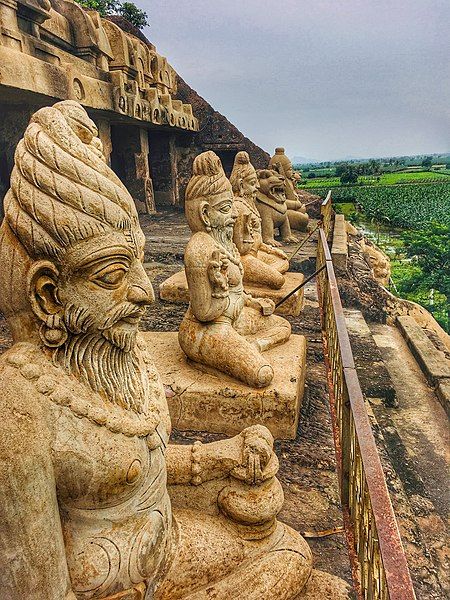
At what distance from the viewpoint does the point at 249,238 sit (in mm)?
5414

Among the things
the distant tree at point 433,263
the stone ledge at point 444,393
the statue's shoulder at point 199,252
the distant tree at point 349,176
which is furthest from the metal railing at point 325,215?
the distant tree at point 349,176

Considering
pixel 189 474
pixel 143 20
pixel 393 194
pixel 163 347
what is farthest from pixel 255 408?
pixel 393 194

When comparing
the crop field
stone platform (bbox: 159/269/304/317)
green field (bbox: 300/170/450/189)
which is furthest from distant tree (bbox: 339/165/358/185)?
stone platform (bbox: 159/269/304/317)

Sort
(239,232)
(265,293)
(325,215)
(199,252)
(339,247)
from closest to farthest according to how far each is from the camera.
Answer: (199,252)
(239,232)
(265,293)
(339,247)
(325,215)

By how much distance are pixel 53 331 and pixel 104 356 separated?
7.4 inches

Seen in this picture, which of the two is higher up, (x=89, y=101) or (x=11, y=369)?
(x=89, y=101)

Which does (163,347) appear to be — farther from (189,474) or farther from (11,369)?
(11,369)

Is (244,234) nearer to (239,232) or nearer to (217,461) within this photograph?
(239,232)

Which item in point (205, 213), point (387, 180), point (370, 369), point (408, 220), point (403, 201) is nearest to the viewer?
point (205, 213)

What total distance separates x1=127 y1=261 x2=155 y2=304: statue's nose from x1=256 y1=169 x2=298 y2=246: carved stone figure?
6.88 meters

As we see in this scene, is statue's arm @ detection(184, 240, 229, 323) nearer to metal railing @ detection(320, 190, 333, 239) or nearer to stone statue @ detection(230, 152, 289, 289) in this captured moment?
stone statue @ detection(230, 152, 289, 289)

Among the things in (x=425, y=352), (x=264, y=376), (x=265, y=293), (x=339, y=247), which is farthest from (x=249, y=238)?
(x=339, y=247)

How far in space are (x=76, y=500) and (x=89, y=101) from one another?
23.9ft

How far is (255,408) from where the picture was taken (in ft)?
10.7
